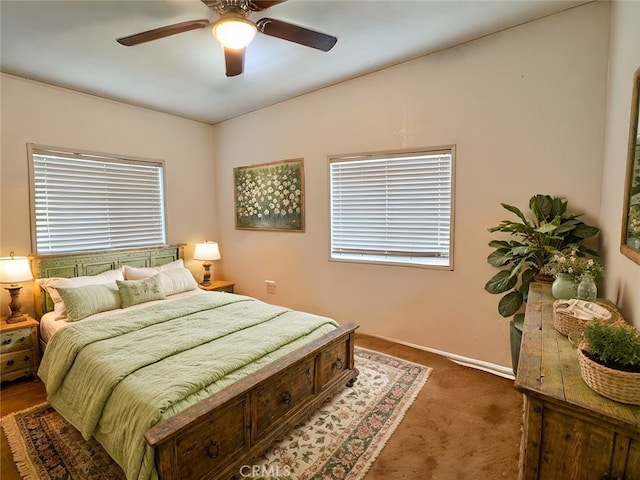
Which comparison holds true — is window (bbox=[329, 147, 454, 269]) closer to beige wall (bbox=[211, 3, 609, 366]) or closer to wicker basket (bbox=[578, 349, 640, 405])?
beige wall (bbox=[211, 3, 609, 366])

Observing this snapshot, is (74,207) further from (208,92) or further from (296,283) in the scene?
(296,283)

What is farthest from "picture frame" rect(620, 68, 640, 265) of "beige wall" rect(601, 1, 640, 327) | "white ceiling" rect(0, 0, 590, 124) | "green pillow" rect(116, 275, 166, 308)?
"green pillow" rect(116, 275, 166, 308)

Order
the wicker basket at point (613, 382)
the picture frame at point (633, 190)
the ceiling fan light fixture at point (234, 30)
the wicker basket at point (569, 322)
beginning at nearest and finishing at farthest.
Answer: the wicker basket at point (613, 382) → the wicker basket at point (569, 322) → the picture frame at point (633, 190) → the ceiling fan light fixture at point (234, 30)

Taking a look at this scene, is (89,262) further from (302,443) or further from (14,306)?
(302,443)

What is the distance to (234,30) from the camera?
69.3 inches

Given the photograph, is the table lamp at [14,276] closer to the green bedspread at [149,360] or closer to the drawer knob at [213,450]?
the green bedspread at [149,360]

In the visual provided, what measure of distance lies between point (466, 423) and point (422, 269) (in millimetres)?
1326

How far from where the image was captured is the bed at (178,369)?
58.0 inches

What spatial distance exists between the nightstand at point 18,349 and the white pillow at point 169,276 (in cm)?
85

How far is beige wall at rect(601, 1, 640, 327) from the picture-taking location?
1579mm

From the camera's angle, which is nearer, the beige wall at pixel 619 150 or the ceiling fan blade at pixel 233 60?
the beige wall at pixel 619 150

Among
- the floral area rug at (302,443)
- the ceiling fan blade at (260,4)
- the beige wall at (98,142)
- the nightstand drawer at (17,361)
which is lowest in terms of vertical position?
the floral area rug at (302,443)

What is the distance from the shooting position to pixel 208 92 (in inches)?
135

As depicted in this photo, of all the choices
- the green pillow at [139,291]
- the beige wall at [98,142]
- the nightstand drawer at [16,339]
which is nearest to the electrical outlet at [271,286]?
the beige wall at [98,142]
